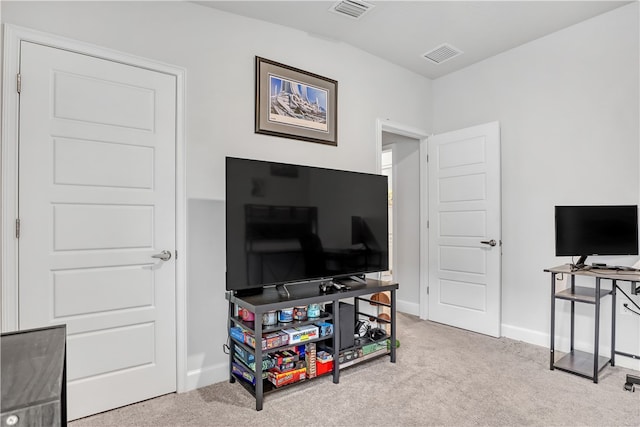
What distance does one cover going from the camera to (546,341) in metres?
3.11

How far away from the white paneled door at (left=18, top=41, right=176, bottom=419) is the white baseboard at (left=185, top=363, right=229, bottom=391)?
0.37 ft

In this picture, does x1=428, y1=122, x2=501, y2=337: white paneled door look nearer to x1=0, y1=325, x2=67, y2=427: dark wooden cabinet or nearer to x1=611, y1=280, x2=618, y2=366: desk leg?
x1=611, y1=280, x2=618, y2=366: desk leg

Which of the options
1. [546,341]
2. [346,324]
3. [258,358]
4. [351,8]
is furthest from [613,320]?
[351,8]

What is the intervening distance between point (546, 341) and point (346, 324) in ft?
6.21

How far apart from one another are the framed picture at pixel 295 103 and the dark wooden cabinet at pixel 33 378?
200 cm

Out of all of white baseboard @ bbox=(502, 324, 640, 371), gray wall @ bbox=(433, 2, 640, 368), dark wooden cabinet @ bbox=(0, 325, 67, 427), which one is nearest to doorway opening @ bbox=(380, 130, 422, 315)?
gray wall @ bbox=(433, 2, 640, 368)

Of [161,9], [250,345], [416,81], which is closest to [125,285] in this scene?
[250,345]

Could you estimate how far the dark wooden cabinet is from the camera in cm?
67

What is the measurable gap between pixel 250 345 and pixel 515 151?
A: 2.92 meters

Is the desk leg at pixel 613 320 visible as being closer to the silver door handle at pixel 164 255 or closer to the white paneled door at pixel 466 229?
Answer: the white paneled door at pixel 466 229

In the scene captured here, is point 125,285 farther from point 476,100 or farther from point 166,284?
point 476,100

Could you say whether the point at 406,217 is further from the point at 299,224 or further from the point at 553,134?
the point at 299,224

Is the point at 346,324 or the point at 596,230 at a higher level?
the point at 596,230

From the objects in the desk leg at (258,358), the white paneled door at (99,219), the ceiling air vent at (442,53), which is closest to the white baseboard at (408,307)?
the desk leg at (258,358)
